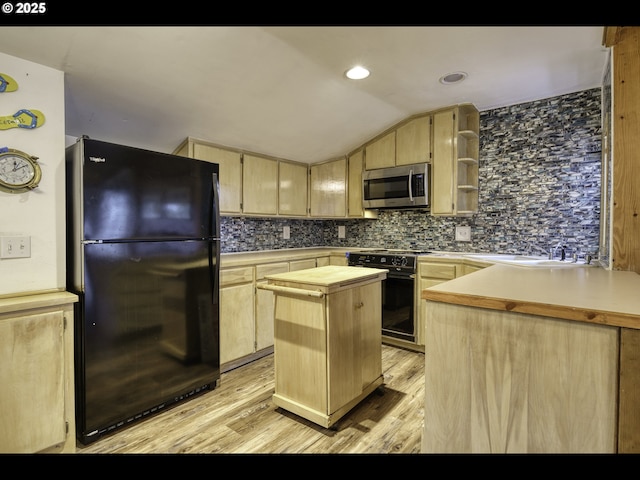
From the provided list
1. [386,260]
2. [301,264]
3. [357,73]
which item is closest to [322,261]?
[301,264]

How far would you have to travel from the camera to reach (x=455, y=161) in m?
3.07

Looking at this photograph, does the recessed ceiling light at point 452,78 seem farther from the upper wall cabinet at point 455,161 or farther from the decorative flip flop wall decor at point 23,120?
the decorative flip flop wall decor at point 23,120

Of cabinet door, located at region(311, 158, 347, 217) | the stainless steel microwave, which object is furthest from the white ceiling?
cabinet door, located at region(311, 158, 347, 217)

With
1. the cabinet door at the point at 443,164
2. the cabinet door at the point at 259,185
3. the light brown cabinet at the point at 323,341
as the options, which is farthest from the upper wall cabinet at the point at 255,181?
the cabinet door at the point at 443,164

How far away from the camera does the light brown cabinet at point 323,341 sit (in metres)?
1.87

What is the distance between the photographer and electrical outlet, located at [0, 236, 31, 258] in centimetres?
161

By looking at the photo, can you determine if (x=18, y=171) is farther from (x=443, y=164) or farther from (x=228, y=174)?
(x=443, y=164)

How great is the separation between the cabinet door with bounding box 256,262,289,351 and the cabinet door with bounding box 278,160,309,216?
811 millimetres

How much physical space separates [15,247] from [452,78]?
2.99 metres

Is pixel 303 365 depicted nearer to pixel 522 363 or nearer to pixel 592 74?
pixel 522 363

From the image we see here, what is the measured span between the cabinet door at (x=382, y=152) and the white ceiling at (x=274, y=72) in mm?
398

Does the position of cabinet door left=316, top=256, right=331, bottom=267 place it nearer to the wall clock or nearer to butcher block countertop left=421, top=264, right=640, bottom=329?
butcher block countertop left=421, top=264, right=640, bottom=329
